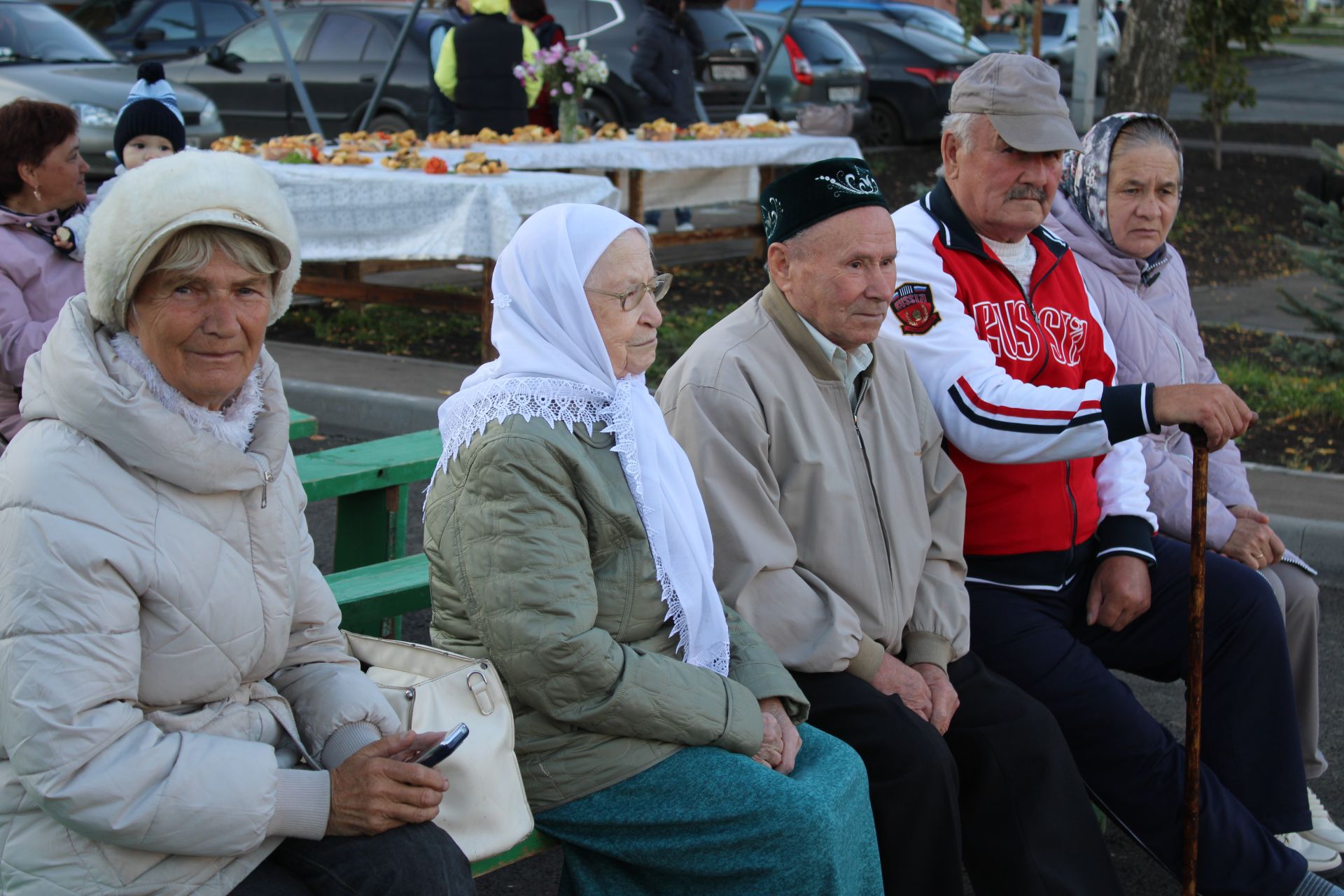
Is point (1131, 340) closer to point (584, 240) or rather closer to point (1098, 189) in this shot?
point (1098, 189)

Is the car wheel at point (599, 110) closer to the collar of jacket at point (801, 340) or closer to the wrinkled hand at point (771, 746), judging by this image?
the collar of jacket at point (801, 340)

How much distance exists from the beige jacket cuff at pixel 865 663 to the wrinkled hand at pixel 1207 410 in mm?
796

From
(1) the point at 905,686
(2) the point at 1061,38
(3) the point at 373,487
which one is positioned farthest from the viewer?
(2) the point at 1061,38

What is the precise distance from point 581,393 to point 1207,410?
A: 1343mm

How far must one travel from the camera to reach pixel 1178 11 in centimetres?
1195

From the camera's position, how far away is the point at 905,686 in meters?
2.82

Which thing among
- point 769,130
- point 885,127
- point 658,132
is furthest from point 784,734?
point 885,127

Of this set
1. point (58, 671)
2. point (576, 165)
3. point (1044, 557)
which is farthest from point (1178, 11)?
point (58, 671)

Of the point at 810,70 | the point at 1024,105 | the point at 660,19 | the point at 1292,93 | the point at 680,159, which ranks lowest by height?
the point at 1292,93

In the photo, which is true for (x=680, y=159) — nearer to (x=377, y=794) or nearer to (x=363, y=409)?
(x=363, y=409)

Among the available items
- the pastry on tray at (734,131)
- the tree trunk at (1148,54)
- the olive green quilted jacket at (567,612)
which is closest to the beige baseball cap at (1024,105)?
the olive green quilted jacket at (567,612)

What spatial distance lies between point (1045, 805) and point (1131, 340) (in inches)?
54.8

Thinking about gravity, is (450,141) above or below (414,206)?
above

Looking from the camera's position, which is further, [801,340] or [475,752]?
[801,340]
